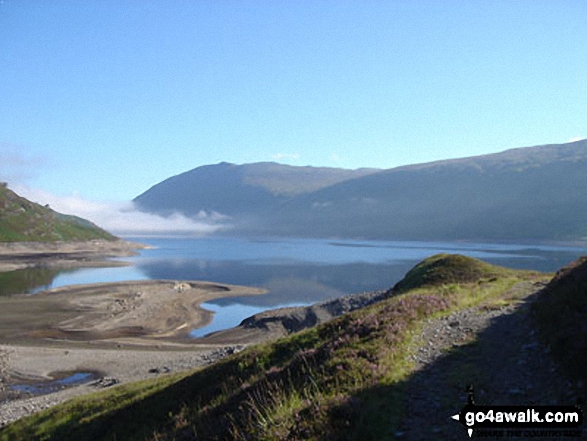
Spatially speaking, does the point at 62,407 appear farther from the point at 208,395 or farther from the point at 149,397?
the point at 208,395

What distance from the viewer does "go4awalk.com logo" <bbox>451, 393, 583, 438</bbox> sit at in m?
8.57

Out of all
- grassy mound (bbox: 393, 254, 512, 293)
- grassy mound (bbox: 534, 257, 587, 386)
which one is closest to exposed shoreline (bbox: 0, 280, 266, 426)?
grassy mound (bbox: 393, 254, 512, 293)

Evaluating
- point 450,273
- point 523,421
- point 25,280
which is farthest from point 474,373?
point 25,280

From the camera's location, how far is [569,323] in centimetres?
1384

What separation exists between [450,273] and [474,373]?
2871 centimetres

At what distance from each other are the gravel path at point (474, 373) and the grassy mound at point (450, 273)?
19651 millimetres

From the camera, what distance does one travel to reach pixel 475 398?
10.6 meters

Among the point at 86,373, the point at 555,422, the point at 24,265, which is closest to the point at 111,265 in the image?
the point at 24,265

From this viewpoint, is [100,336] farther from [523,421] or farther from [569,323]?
[523,421]

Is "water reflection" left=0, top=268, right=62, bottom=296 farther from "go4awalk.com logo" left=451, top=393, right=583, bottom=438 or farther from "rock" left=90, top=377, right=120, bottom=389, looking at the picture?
"go4awalk.com logo" left=451, top=393, right=583, bottom=438

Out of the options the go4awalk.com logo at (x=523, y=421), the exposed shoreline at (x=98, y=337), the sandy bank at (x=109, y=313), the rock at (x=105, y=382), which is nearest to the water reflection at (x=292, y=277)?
the exposed shoreline at (x=98, y=337)

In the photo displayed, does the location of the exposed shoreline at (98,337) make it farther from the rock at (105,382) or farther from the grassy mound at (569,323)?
the grassy mound at (569,323)

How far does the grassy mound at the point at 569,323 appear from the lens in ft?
36.9

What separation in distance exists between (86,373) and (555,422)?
49.9 metres
